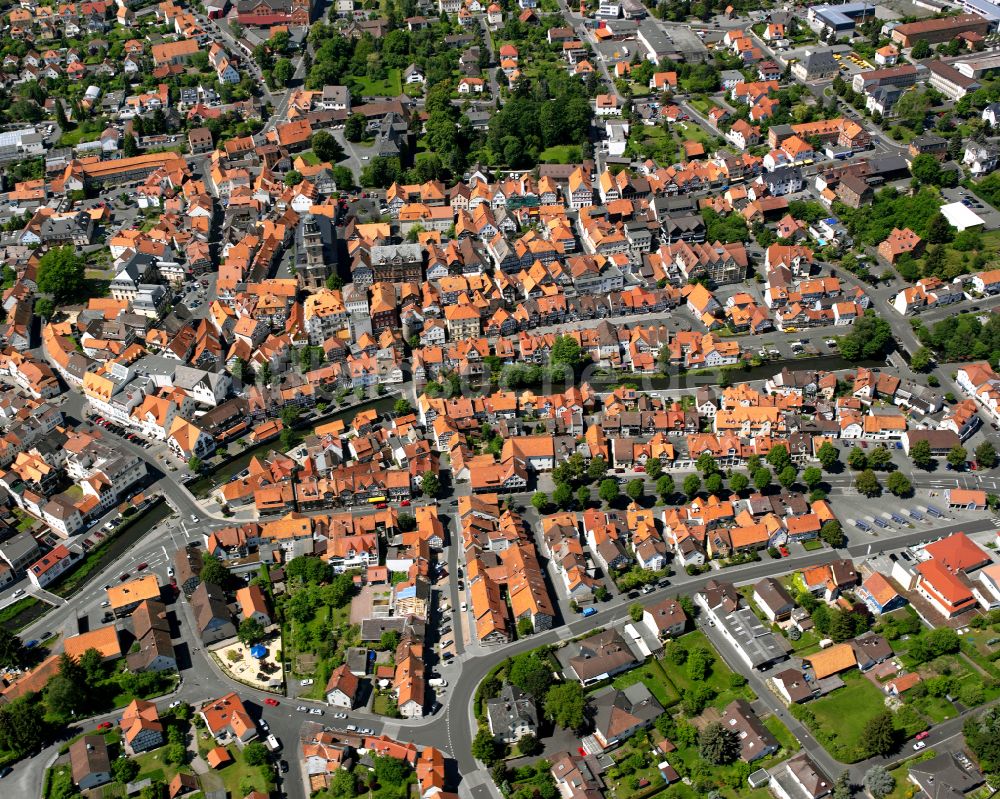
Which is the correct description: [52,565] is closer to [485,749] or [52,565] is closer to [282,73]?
[485,749]

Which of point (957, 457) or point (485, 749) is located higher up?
point (957, 457)

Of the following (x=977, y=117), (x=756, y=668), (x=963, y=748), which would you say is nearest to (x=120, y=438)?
(x=756, y=668)

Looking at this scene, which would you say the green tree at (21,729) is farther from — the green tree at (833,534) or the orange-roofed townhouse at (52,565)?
the green tree at (833,534)

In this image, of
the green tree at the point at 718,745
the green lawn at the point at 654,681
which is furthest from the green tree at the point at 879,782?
the green lawn at the point at 654,681

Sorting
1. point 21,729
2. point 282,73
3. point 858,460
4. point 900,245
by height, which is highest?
point 900,245

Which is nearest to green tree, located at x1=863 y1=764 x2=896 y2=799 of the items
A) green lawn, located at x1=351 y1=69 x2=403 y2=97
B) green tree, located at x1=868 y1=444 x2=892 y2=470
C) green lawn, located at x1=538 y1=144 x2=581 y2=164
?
green tree, located at x1=868 y1=444 x2=892 y2=470

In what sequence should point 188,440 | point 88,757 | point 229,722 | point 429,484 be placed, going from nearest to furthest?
point 88,757 < point 229,722 < point 429,484 < point 188,440

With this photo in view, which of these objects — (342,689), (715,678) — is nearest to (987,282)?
(715,678)
